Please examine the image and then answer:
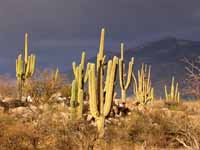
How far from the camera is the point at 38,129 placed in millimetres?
15797

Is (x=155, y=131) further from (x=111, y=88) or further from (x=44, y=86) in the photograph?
(x=44, y=86)

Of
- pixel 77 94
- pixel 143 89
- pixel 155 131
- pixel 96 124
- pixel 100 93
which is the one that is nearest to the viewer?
pixel 96 124

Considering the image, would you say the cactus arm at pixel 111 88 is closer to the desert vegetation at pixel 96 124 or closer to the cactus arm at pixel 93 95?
the desert vegetation at pixel 96 124

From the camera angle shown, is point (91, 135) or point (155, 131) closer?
point (91, 135)

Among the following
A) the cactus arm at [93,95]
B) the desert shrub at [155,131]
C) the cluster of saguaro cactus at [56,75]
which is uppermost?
the cluster of saguaro cactus at [56,75]

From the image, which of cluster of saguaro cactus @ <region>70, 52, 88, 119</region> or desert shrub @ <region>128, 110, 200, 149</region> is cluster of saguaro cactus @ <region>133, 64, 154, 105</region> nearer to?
cluster of saguaro cactus @ <region>70, 52, 88, 119</region>

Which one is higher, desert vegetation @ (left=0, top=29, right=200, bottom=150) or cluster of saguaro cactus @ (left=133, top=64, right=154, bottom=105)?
cluster of saguaro cactus @ (left=133, top=64, right=154, bottom=105)

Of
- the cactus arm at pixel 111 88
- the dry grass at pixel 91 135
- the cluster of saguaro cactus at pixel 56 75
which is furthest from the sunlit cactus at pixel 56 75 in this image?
the cactus arm at pixel 111 88

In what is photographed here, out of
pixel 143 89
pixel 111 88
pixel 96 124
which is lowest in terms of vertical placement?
pixel 96 124

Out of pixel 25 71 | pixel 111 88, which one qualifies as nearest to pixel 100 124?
pixel 111 88

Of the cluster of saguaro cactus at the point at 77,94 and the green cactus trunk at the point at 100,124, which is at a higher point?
the cluster of saguaro cactus at the point at 77,94

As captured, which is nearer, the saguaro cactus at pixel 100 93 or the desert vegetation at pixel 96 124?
the desert vegetation at pixel 96 124

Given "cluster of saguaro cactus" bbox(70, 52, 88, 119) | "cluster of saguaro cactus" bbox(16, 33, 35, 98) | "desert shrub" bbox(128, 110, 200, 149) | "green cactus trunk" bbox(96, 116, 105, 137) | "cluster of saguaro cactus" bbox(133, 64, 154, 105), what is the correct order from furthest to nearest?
1. "cluster of saguaro cactus" bbox(133, 64, 154, 105)
2. "cluster of saguaro cactus" bbox(16, 33, 35, 98)
3. "cluster of saguaro cactus" bbox(70, 52, 88, 119)
4. "desert shrub" bbox(128, 110, 200, 149)
5. "green cactus trunk" bbox(96, 116, 105, 137)

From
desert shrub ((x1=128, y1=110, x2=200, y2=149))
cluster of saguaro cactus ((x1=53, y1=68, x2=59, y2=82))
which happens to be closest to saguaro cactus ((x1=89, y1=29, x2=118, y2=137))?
desert shrub ((x1=128, y1=110, x2=200, y2=149))
